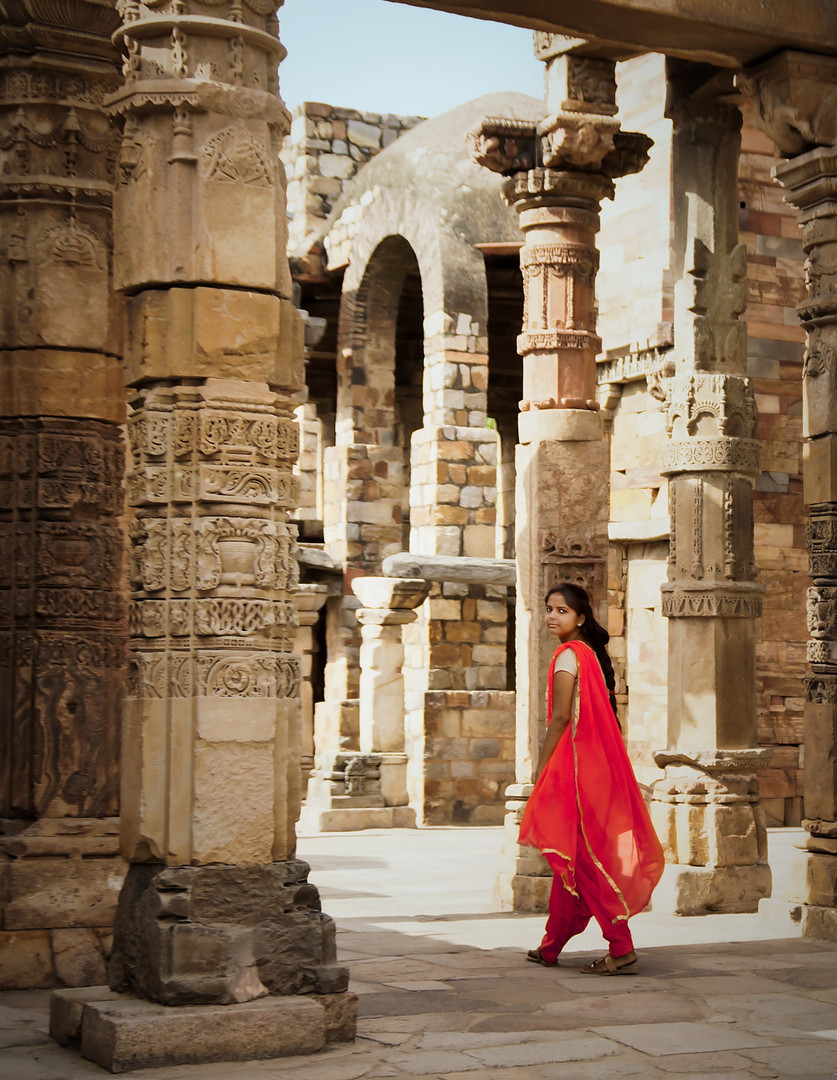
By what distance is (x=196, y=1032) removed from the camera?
4.73 m

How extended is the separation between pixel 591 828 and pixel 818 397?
99.4 inches

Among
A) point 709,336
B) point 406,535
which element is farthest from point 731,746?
point 406,535

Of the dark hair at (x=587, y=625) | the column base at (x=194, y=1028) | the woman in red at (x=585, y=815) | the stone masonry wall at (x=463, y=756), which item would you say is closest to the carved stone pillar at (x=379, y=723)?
the stone masonry wall at (x=463, y=756)

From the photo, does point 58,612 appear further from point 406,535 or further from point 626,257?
point 406,535

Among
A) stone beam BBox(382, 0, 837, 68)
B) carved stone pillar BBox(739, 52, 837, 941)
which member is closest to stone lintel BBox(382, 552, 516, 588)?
carved stone pillar BBox(739, 52, 837, 941)

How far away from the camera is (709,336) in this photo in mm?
9242

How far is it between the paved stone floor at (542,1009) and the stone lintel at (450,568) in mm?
6920

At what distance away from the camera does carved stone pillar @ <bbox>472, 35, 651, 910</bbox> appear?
869 cm

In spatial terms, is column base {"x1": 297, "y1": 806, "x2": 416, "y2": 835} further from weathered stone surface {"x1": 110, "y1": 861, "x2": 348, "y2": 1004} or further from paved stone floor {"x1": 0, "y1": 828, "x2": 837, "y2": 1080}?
weathered stone surface {"x1": 110, "y1": 861, "x2": 348, "y2": 1004}

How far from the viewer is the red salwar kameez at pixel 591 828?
6551 mm

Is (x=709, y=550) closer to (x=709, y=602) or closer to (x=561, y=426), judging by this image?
(x=709, y=602)

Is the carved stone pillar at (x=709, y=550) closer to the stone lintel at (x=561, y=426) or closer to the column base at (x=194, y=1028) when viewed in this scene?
the stone lintel at (x=561, y=426)

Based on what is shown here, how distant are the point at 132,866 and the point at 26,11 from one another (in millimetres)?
3571

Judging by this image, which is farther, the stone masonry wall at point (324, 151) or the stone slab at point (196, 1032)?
the stone masonry wall at point (324, 151)
